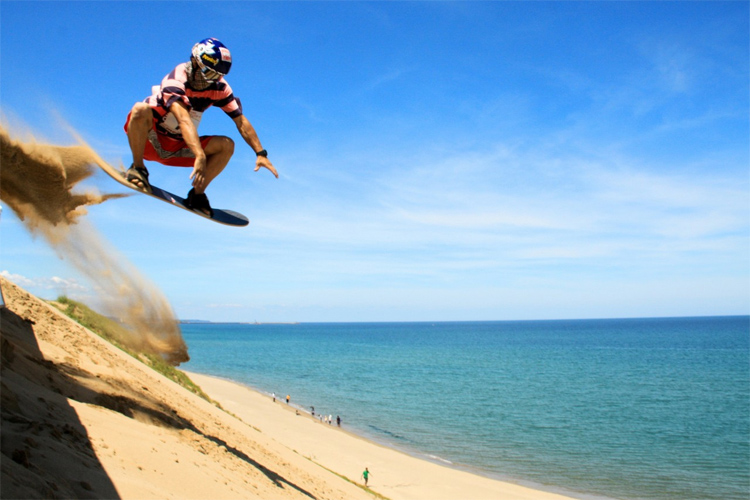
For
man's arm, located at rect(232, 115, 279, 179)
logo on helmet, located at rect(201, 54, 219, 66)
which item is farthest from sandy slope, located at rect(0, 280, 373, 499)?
logo on helmet, located at rect(201, 54, 219, 66)

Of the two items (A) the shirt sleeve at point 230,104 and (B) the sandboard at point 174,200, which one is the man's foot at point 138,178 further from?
(A) the shirt sleeve at point 230,104

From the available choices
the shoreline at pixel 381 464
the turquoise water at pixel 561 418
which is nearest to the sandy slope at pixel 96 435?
the shoreline at pixel 381 464

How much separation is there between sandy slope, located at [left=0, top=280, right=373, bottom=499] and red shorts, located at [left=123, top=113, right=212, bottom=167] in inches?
116

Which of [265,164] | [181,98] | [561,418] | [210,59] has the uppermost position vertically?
[210,59]

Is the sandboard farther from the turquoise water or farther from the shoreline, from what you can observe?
the turquoise water

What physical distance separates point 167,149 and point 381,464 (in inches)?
797

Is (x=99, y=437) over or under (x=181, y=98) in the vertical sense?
under

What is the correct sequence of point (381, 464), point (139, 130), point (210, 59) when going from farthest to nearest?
1. point (381, 464)
2. point (139, 130)
3. point (210, 59)

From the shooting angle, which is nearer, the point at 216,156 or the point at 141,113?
the point at 141,113

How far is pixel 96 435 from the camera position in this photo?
5.51m

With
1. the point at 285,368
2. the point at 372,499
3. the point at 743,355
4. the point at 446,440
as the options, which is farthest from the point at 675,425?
the point at 743,355

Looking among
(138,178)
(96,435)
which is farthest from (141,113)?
(96,435)

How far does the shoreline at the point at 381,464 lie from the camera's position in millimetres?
19125

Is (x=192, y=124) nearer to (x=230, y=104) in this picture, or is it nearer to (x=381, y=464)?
(x=230, y=104)
